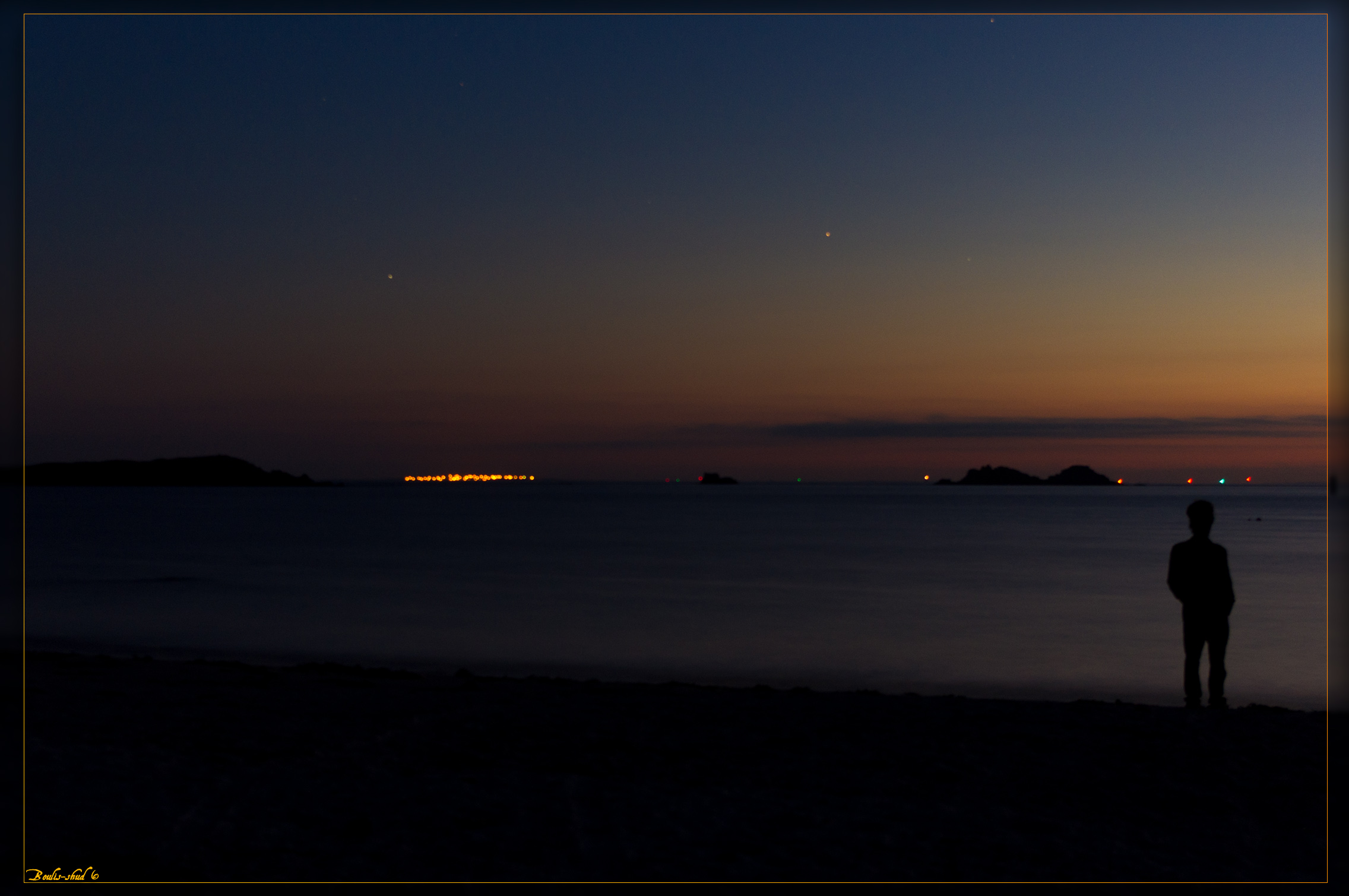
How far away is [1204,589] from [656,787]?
16.9 feet

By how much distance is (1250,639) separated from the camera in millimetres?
21750

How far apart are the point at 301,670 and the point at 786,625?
1279 centimetres

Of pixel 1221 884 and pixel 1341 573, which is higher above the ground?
pixel 1341 573

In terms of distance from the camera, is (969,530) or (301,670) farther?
(969,530)

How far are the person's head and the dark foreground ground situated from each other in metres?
1.59

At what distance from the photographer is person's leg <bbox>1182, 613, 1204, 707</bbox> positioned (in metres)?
9.16

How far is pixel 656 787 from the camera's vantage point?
6879mm

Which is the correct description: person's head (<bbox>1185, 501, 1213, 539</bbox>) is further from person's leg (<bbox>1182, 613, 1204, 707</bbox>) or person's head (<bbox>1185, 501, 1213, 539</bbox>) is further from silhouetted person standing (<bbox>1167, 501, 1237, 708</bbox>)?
person's leg (<bbox>1182, 613, 1204, 707</bbox>)

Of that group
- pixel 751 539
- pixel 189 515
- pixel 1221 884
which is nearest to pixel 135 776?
pixel 1221 884

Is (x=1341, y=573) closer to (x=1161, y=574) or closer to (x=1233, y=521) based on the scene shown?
(x=1161, y=574)

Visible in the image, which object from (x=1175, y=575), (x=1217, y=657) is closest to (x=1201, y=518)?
(x=1175, y=575)
